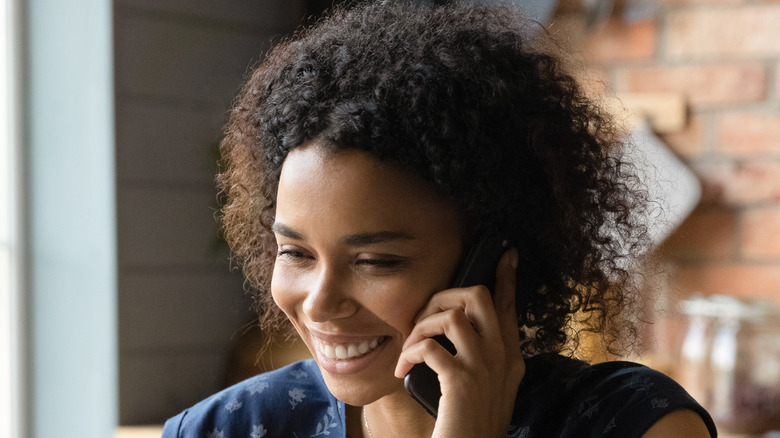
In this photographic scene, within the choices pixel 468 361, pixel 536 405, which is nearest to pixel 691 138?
pixel 536 405

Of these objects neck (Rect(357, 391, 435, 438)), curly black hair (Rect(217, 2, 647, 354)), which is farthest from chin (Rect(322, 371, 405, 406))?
curly black hair (Rect(217, 2, 647, 354))

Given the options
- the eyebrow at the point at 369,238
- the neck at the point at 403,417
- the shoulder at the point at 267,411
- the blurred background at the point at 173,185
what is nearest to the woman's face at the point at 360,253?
the eyebrow at the point at 369,238

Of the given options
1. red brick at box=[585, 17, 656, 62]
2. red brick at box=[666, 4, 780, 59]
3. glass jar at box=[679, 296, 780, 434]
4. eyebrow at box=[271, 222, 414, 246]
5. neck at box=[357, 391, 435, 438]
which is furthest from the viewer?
red brick at box=[585, 17, 656, 62]

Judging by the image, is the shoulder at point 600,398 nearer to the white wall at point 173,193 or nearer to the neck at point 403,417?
the neck at point 403,417

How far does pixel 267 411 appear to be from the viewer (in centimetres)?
118

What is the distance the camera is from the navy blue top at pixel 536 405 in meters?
0.94

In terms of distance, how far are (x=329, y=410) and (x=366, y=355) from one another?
0.24 meters

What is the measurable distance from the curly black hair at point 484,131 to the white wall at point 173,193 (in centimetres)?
92

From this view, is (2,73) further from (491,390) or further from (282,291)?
(491,390)

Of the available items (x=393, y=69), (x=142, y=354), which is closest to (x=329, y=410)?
(x=393, y=69)

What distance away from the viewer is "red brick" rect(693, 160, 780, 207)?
1943mm

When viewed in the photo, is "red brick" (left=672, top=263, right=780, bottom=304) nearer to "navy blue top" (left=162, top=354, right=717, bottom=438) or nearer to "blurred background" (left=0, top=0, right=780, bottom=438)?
"blurred background" (left=0, top=0, right=780, bottom=438)

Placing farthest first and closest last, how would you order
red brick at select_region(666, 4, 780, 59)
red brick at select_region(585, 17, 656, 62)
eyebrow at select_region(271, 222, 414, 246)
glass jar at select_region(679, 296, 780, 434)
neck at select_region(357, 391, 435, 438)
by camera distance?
red brick at select_region(585, 17, 656, 62) < red brick at select_region(666, 4, 780, 59) < glass jar at select_region(679, 296, 780, 434) < neck at select_region(357, 391, 435, 438) < eyebrow at select_region(271, 222, 414, 246)

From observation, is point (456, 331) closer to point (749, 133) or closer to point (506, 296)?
point (506, 296)
